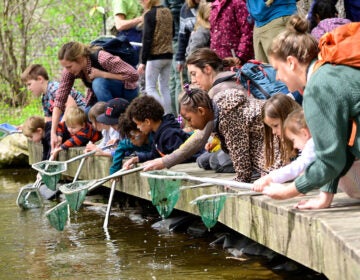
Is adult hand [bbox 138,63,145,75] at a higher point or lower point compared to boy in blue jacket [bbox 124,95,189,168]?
higher

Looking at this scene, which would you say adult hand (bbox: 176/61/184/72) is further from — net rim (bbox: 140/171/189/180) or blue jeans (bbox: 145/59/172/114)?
net rim (bbox: 140/171/189/180)

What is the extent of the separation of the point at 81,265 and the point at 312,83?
2.62 m

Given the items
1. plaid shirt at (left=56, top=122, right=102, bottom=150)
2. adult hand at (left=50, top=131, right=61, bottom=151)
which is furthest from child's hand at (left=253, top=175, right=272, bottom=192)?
adult hand at (left=50, top=131, right=61, bottom=151)

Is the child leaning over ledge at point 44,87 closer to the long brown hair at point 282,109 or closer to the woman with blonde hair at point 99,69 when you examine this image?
the woman with blonde hair at point 99,69

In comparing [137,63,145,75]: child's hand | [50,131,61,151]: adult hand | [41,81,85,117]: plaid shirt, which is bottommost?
[50,131,61,151]: adult hand

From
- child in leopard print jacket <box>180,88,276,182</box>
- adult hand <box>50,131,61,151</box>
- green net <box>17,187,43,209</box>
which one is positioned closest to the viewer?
child in leopard print jacket <box>180,88,276,182</box>

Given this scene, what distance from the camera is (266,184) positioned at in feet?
17.0

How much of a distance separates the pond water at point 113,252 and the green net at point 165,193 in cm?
35

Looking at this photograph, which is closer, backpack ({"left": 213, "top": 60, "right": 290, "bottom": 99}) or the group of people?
the group of people

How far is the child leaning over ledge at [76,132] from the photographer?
1023 centimetres

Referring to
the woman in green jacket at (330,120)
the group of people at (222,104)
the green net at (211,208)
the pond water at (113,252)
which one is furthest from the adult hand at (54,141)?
the woman in green jacket at (330,120)

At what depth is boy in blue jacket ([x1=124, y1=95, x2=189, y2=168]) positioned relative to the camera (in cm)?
769

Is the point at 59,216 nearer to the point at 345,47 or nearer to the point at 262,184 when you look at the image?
Result: the point at 262,184

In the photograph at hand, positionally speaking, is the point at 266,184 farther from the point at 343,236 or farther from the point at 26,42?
the point at 26,42
